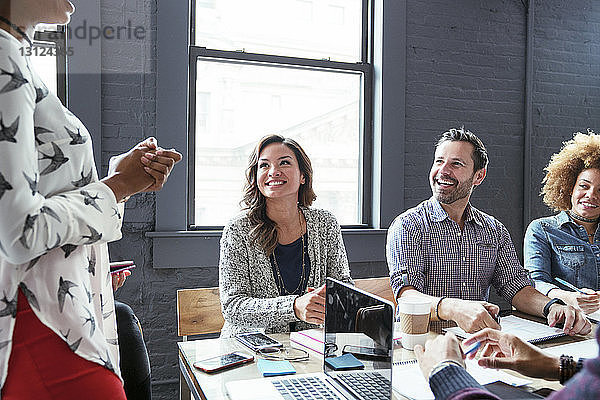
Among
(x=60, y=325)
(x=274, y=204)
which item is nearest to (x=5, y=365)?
(x=60, y=325)

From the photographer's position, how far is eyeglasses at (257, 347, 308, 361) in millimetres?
1528

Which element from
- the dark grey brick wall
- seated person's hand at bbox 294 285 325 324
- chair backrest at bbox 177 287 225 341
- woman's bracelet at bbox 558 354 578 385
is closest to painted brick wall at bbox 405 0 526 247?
the dark grey brick wall

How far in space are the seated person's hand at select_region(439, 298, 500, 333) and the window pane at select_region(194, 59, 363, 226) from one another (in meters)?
1.71

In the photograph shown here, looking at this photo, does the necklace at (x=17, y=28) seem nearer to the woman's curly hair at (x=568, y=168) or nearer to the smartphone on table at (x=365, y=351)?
the smartphone on table at (x=365, y=351)

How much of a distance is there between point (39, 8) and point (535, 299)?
6.37 feet

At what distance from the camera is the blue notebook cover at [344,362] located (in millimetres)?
1240

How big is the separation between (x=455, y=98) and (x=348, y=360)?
284 centimetres

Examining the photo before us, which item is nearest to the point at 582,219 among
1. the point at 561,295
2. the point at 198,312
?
the point at 561,295

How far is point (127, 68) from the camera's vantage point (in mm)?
2965

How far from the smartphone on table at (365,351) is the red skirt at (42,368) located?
1.76ft

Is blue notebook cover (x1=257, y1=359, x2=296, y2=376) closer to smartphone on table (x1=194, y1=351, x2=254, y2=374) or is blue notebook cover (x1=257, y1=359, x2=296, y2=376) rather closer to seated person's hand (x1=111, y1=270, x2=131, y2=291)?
smartphone on table (x1=194, y1=351, x2=254, y2=374)

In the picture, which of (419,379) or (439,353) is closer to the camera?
(439,353)

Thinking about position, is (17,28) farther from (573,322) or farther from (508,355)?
(573,322)

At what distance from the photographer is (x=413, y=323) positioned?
1.66m
